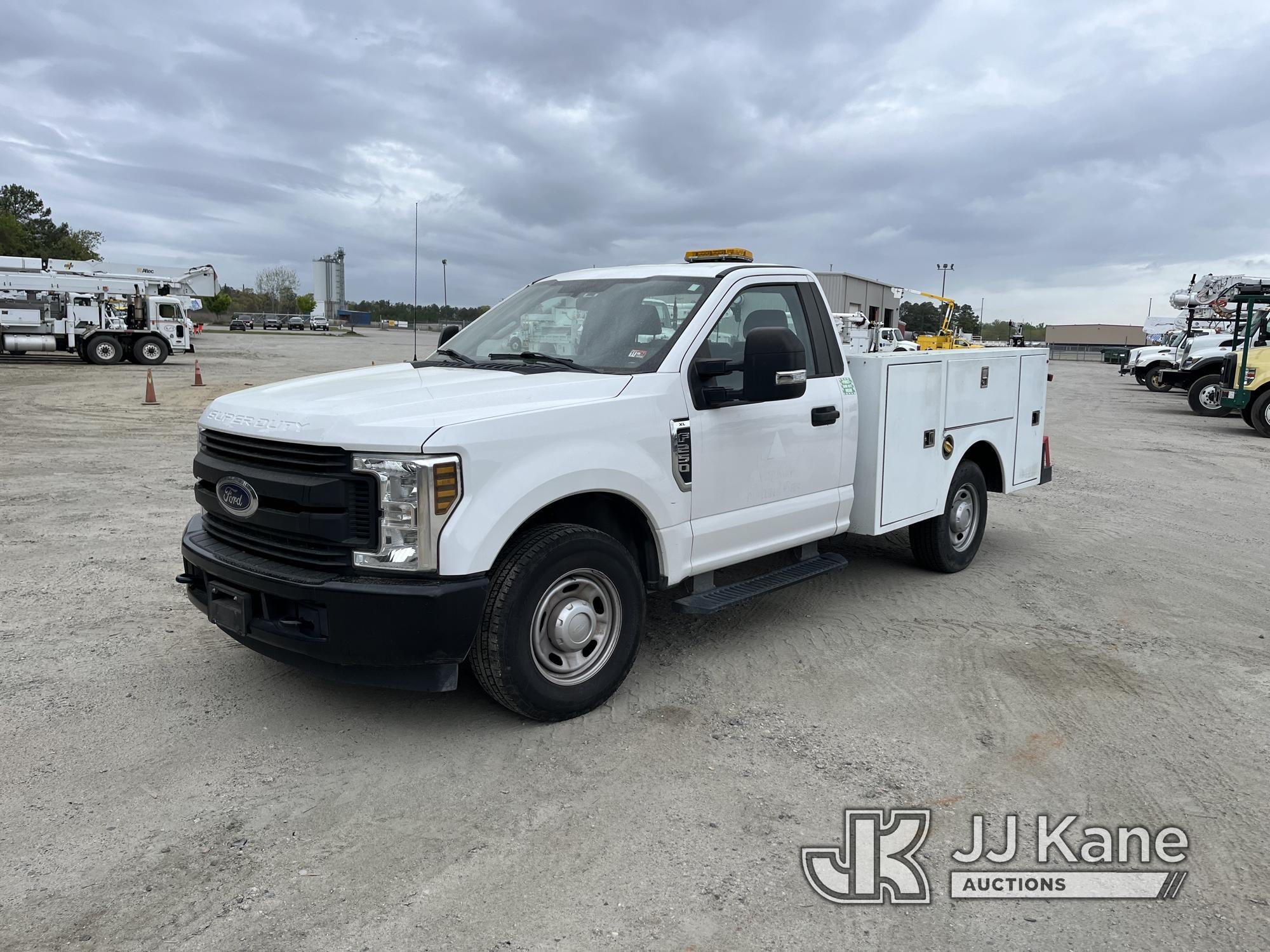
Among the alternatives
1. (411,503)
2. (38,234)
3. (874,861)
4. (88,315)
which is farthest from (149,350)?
(38,234)

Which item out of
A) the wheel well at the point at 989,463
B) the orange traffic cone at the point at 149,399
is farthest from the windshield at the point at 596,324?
the orange traffic cone at the point at 149,399

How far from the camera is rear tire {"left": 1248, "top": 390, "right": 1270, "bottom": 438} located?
1722 centimetres

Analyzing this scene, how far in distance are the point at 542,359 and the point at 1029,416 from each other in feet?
14.5

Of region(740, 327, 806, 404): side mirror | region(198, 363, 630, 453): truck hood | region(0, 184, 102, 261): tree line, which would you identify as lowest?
region(198, 363, 630, 453): truck hood

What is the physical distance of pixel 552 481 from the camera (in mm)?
3924

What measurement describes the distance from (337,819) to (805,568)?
9.70ft

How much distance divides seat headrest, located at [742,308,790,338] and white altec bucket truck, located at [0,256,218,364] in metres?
30.7

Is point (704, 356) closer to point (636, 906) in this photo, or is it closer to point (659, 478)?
point (659, 478)

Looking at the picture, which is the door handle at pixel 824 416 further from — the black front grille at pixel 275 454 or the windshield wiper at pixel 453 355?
the black front grille at pixel 275 454

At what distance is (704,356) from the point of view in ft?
15.5

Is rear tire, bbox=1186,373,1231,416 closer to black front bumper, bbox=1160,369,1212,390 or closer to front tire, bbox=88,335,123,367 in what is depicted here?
black front bumper, bbox=1160,369,1212,390

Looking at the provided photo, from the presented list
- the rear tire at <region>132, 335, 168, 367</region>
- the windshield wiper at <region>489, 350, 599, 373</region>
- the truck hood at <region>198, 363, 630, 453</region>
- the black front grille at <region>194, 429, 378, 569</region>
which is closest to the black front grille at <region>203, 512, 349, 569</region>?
the black front grille at <region>194, 429, 378, 569</region>

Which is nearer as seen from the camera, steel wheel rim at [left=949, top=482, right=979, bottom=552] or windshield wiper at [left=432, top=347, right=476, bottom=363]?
windshield wiper at [left=432, top=347, right=476, bottom=363]

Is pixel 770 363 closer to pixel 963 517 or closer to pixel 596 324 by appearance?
pixel 596 324
